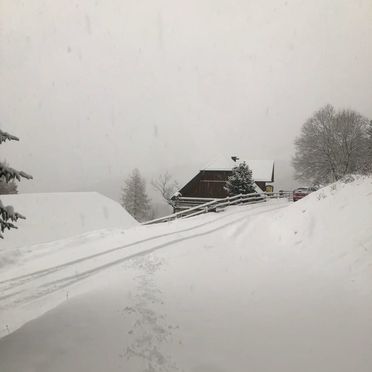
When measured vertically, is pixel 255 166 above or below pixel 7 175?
Answer: above

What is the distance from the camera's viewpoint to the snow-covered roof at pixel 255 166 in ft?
144

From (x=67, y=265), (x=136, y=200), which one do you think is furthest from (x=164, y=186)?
(x=67, y=265)

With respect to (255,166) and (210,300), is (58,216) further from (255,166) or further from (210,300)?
(255,166)

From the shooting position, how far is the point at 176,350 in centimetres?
557

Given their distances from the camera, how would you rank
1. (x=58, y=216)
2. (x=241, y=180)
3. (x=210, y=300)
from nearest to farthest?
(x=210, y=300) → (x=58, y=216) → (x=241, y=180)

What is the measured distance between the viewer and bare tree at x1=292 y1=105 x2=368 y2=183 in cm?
4191

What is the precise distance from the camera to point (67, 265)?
12.3 metres

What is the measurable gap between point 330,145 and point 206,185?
1748 centimetres

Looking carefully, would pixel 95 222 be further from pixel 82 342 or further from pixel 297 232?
pixel 82 342

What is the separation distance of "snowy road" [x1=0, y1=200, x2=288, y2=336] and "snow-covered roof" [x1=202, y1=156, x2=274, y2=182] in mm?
24553

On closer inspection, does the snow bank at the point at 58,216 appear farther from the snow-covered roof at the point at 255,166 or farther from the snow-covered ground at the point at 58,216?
the snow-covered roof at the point at 255,166

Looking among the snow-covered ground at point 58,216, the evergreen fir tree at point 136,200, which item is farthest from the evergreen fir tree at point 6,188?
the snow-covered ground at point 58,216

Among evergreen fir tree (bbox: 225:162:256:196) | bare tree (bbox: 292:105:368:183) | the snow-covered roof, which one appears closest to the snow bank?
evergreen fir tree (bbox: 225:162:256:196)

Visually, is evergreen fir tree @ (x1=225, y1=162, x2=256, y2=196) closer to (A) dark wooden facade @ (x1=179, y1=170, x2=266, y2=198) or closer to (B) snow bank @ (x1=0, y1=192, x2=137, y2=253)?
(B) snow bank @ (x1=0, y1=192, x2=137, y2=253)
